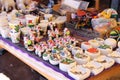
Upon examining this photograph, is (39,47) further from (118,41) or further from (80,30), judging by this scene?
(118,41)

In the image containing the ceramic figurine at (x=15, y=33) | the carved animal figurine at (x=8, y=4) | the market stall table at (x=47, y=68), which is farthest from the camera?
the carved animal figurine at (x=8, y=4)

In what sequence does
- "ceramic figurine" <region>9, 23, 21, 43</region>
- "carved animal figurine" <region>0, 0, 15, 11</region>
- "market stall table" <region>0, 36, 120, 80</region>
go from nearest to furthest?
"market stall table" <region>0, 36, 120, 80</region>
"ceramic figurine" <region>9, 23, 21, 43</region>
"carved animal figurine" <region>0, 0, 15, 11</region>

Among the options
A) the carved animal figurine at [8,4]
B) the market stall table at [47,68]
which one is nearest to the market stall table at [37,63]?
the market stall table at [47,68]

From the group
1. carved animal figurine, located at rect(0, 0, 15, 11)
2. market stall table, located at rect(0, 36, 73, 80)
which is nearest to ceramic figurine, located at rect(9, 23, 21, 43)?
market stall table, located at rect(0, 36, 73, 80)

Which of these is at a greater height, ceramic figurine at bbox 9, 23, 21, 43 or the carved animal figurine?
the carved animal figurine

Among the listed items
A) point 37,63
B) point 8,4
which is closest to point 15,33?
point 37,63

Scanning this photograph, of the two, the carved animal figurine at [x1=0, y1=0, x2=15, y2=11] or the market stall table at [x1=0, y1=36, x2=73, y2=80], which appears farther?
the carved animal figurine at [x1=0, y1=0, x2=15, y2=11]

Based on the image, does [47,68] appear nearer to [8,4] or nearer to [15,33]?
[15,33]

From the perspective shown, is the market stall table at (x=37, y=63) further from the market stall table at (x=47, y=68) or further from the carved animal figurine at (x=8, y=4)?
the carved animal figurine at (x=8, y=4)

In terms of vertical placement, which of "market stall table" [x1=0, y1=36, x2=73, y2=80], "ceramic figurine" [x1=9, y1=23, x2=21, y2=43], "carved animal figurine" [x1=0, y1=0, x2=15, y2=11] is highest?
"carved animal figurine" [x1=0, y1=0, x2=15, y2=11]

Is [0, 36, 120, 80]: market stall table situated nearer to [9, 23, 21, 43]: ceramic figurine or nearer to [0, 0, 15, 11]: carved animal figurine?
[9, 23, 21, 43]: ceramic figurine

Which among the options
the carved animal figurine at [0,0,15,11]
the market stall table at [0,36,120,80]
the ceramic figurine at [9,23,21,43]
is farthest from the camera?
the carved animal figurine at [0,0,15,11]

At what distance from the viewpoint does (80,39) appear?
1.45 meters

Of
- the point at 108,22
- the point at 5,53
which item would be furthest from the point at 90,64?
the point at 5,53
